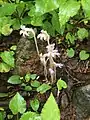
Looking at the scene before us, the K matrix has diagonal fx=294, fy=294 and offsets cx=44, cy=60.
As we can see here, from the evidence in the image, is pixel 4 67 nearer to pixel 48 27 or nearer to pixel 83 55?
pixel 48 27

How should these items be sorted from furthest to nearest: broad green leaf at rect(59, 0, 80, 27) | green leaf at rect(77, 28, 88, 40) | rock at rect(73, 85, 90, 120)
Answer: green leaf at rect(77, 28, 88, 40), rock at rect(73, 85, 90, 120), broad green leaf at rect(59, 0, 80, 27)

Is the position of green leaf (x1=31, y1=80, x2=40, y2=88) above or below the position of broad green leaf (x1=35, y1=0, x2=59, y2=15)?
below

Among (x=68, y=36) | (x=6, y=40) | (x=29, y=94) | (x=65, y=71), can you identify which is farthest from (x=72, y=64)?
(x=6, y=40)

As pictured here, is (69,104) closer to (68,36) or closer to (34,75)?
(34,75)

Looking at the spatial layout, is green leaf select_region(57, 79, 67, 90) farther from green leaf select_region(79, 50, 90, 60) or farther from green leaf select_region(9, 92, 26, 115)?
green leaf select_region(9, 92, 26, 115)

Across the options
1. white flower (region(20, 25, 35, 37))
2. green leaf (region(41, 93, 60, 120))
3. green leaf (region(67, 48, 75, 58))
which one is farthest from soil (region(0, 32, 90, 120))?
green leaf (region(41, 93, 60, 120))

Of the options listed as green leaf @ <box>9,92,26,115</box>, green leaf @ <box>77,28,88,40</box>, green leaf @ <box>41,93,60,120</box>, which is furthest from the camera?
green leaf @ <box>77,28,88,40</box>

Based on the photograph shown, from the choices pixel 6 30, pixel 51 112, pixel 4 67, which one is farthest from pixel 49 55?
pixel 51 112

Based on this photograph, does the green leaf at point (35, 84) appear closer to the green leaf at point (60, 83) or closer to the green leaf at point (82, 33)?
the green leaf at point (60, 83)
